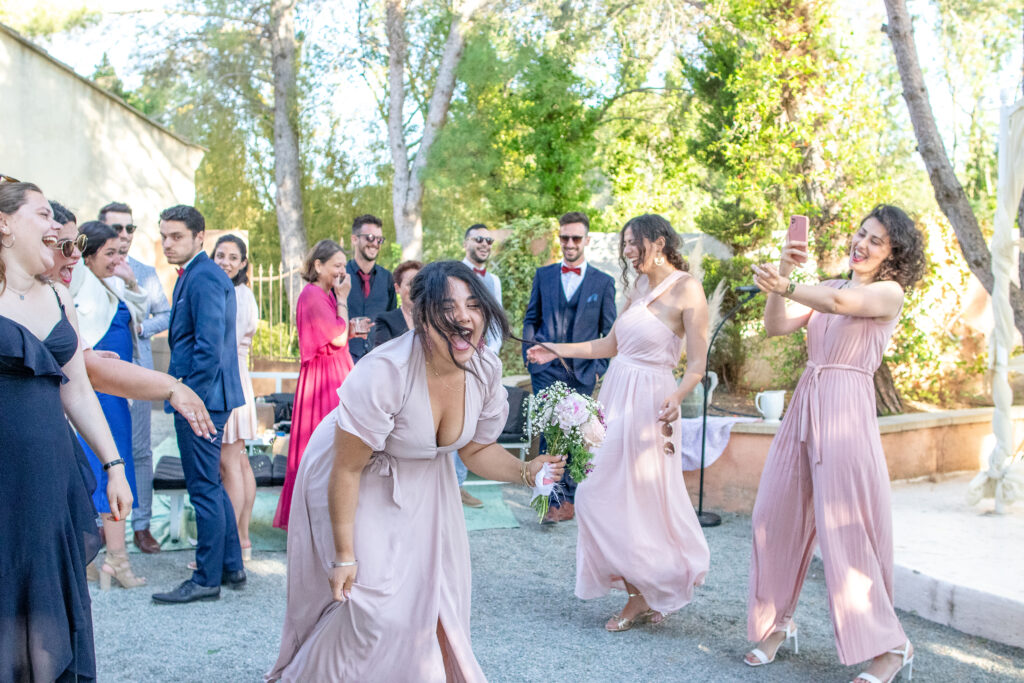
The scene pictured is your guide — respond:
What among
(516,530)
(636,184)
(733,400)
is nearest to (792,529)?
(516,530)

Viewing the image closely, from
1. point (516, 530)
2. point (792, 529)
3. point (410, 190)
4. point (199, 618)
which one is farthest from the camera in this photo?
point (410, 190)

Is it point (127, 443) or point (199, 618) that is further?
point (127, 443)

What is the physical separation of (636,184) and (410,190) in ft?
18.7

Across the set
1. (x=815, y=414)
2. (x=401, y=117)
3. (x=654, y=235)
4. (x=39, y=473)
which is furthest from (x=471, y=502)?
(x=401, y=117)

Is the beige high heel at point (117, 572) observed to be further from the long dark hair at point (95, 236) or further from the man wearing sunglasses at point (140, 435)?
the long dark hair at point (95, 236)

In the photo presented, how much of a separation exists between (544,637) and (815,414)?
5.79 feet

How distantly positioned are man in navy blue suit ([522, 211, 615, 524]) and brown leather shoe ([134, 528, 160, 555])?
9.20ft

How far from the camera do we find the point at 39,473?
2.64 m

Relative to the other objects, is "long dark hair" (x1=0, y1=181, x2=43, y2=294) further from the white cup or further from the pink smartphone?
the white cup

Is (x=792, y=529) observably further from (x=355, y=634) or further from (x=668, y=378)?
(x=355, y=634)

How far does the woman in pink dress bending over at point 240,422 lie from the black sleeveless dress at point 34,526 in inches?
Result: 113

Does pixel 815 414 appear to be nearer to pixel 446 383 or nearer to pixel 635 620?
pixel 635 620

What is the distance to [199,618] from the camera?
4809 mm

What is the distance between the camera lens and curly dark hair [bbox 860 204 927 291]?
4.12 meters
